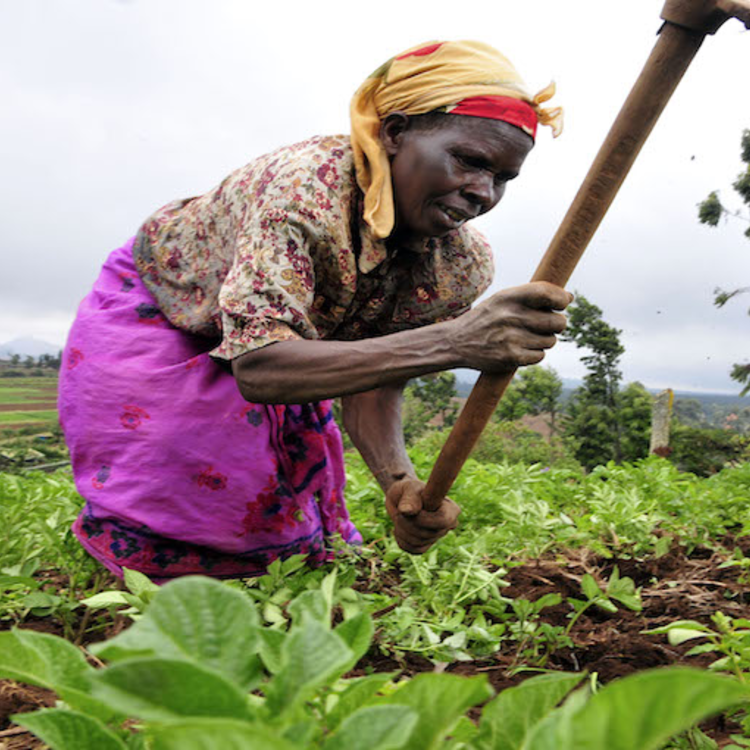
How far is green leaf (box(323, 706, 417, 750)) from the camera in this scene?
46 cm

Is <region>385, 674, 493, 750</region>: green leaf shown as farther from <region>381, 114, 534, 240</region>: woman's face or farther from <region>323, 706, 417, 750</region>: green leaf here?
<region>381, 114, 534, 240</region>: woman's face

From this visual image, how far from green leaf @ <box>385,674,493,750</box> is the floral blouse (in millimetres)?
1357

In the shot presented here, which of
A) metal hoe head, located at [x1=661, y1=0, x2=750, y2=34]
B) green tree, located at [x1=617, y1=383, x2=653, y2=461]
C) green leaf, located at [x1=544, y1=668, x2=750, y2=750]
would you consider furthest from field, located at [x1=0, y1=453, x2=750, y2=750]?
green tree, located at [x1=617, y1=383, x2=653, y2=461]

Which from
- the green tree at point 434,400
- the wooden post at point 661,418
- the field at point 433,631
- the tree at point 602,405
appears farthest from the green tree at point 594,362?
the field at point 433,631

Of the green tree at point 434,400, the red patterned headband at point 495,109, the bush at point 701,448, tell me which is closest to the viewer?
the red patterned headband at point 495,109

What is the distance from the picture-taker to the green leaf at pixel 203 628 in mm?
506

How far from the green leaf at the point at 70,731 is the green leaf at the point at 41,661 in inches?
1.6

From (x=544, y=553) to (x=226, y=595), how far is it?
7.10ft

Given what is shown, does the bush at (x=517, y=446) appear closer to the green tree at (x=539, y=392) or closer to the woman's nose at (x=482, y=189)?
the green tree at (x=539, y=392)

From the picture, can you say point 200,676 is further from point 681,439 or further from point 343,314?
point 681,439

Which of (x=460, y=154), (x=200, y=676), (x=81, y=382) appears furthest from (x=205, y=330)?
(x=200, y=676)

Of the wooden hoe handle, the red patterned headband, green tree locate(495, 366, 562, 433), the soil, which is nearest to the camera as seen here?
the wooden hoe handle

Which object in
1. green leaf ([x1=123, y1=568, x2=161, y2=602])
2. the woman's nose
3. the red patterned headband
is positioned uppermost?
the red patterned headband

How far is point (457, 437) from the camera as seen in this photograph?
5.93 ft
